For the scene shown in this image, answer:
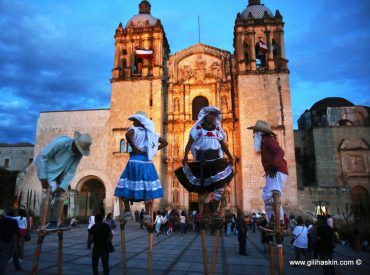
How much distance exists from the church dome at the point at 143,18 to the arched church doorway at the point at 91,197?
13561mm

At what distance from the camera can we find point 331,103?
31.1 meters

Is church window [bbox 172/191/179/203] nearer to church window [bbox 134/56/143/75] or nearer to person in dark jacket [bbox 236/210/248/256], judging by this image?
church window [bbox 134/56/143/75]

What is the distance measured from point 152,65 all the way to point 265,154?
67.8 ft

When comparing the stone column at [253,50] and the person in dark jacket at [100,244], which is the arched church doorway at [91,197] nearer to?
the stone column at [253,50]

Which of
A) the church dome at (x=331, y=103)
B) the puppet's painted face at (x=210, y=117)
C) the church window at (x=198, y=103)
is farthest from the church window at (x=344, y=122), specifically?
the puppet's painted face at (x=210, y=117)

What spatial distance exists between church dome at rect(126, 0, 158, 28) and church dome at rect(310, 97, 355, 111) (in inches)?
737

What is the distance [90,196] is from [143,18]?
52.3 ft

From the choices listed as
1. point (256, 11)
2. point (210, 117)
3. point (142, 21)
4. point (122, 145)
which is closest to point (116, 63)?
point (142, 21)

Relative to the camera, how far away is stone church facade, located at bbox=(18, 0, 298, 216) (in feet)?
71.6

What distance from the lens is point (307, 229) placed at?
25.9 feet

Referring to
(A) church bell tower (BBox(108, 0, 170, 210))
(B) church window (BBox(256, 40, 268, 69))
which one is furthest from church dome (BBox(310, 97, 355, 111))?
(A) church bell tower (BBox(108, 0, 170, 210))

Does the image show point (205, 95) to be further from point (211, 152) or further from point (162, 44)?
point (211, 152)

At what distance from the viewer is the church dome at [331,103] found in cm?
3088

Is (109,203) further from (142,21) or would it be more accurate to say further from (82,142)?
(82,142)
